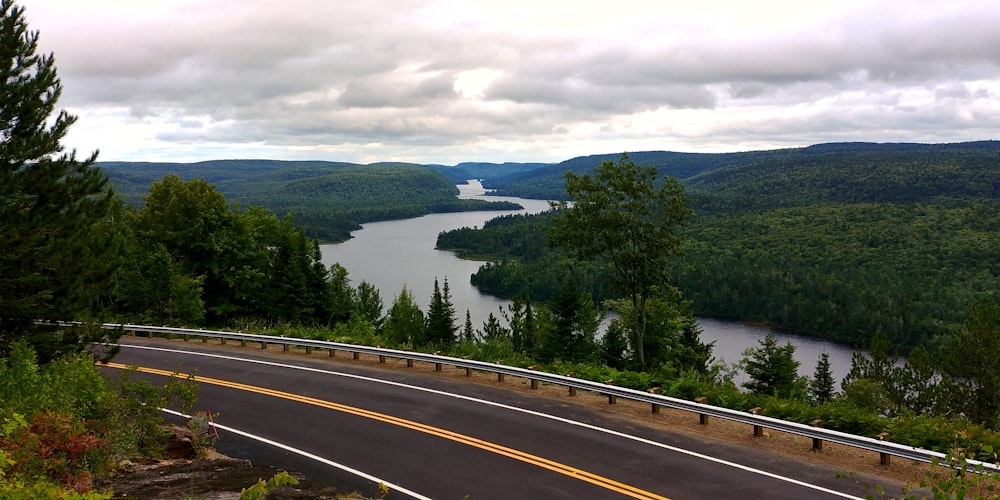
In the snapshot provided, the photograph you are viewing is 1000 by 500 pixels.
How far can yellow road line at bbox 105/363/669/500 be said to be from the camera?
10.4 metres

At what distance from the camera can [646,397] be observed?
45.6ft

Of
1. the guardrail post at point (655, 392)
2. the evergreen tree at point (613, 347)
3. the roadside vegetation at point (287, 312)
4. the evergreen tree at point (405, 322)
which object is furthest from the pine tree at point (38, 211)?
the evergreen tree at point (405, 322)

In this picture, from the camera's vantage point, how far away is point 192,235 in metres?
36.8

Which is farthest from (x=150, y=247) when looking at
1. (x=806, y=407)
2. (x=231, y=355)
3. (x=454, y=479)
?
(x=806, y=407)

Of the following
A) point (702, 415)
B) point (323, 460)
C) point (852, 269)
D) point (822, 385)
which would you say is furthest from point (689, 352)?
point (852, 269)

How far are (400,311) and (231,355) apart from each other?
44.7 metres

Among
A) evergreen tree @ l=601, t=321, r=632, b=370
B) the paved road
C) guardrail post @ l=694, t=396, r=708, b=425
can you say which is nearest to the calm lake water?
evergreen tree @ l=601, t=321, r=632, b=370

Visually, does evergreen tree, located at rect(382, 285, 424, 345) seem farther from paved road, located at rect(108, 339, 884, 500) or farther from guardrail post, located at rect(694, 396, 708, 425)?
guardrail post, located at rect(694, 396, 708, 425)

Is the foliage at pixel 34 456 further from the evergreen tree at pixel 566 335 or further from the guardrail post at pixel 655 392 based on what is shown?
the evergreen tree at pixel 566 335

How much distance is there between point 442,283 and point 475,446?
354ft

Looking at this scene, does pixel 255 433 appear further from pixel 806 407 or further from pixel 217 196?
pixel 217 196

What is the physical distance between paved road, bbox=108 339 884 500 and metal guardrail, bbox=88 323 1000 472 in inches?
24.3

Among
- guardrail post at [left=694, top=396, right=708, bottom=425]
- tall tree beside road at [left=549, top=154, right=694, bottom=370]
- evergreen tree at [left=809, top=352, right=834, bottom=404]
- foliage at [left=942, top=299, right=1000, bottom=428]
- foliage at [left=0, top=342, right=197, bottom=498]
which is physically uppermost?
tall tree beside road at [left=549, top=154, right=694, bottom=370]

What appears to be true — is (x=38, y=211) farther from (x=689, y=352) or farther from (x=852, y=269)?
(x=852, y=269)
